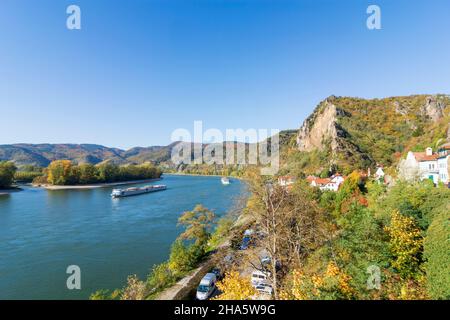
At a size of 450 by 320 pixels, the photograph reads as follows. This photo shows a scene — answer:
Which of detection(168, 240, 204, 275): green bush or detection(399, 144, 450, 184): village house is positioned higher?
detection(399, 144, 450, 184): village house

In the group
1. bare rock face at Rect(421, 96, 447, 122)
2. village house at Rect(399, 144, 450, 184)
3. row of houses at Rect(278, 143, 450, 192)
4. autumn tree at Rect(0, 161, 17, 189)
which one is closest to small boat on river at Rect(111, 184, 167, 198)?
autumn tree at Rect(0, 161, 17, 189)

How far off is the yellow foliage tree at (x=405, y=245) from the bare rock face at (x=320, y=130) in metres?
44.2

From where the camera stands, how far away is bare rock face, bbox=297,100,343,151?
55.1 metres

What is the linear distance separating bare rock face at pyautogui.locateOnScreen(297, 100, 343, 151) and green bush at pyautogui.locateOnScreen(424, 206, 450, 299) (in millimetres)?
44904

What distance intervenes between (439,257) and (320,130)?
2511 inches

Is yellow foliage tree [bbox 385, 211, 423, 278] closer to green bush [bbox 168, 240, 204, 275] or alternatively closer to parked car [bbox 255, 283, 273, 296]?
parked car [bbox 255, 283, 273, 296]

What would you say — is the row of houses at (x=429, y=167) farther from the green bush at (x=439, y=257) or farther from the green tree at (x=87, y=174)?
the green tree at (x=87, y=174)

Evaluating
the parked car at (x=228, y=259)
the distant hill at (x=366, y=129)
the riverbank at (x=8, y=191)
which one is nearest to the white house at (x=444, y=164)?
the parked car at (x=228, y=259)

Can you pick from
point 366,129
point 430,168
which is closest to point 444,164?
point 430,168

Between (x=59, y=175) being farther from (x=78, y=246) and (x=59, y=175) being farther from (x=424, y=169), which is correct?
(x=424, y=169)

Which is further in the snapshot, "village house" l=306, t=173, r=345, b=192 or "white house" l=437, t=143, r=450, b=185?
"village house" l=306, t=173, r=345, b=192

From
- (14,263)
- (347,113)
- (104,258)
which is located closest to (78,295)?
(104,258)

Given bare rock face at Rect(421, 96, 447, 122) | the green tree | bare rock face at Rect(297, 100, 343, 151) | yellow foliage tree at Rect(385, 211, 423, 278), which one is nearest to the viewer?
yellow foliage tree at Rect(385, 211, 423, 278)
